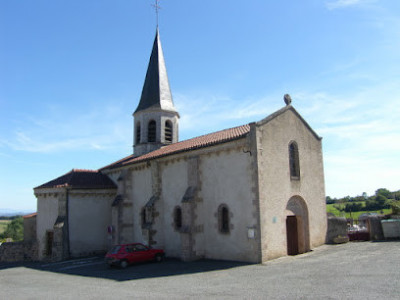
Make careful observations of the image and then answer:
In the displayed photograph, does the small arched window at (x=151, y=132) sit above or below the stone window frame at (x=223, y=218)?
above

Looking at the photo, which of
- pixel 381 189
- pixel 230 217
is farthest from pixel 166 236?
pixel 381 189

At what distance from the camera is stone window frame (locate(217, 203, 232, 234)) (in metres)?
16.9

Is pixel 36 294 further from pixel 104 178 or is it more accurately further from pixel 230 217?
pixel 104 178

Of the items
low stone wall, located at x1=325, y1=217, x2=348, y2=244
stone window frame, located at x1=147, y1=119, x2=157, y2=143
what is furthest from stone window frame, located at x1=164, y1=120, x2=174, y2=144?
low stone wall, located at x1=325, y1=217, x2=348, y2=244

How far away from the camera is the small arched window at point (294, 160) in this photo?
727 inches

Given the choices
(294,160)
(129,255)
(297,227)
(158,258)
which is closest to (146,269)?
(129,255)

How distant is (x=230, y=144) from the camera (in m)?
16.8

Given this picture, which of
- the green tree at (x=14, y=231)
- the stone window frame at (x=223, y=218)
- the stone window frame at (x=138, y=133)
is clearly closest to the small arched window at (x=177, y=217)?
the stone window frame at (x=223, y=218)

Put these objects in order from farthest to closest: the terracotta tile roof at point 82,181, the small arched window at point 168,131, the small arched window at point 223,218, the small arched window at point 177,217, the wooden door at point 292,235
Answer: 1. the small arched window at point 168,131
2. the terracotta tile roof at point 82,181
3. the small arched window at point 177,217
4. the wooden door at point 292,235
5. the small arched window at point 223,218

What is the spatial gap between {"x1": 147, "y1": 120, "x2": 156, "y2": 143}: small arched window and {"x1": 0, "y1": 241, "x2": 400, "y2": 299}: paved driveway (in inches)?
448

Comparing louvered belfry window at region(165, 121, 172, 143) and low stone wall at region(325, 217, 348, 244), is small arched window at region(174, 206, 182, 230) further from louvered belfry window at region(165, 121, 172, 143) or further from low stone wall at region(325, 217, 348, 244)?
low stone wall at region(325, 217, 348, 244)

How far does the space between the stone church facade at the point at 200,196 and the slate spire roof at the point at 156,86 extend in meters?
0.13

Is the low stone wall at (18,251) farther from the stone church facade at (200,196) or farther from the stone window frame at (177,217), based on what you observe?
the stone window frame at (177,217)

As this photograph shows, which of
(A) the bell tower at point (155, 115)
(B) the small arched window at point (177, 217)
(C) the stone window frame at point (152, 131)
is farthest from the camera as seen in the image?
(C) the stone window frame at point (152, 131)
